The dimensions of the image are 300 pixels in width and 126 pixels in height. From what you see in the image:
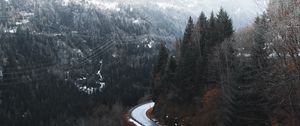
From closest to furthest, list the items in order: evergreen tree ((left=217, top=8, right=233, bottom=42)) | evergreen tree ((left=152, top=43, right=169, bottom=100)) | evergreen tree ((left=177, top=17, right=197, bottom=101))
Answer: evergreen tree ((left=217, top=8, right=233, bottom=42)), evergreen tree ((left=177, top=17, right=197, bottom=101)), evergreen tree ((left=152, top=43, right=169, bottom=100))

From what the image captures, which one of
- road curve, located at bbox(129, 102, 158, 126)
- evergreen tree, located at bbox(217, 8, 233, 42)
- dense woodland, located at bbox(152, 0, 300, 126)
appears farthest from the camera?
road curve, located at bbox(129, 102, 158, 126)

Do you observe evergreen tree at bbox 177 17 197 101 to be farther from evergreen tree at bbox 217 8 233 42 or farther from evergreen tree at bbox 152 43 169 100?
evergreen tree at bbox 152 43 169 100

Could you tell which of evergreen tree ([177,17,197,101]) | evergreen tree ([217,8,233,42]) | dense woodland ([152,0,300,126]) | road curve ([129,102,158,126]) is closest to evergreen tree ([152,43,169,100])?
dense woodland ([152,0,300,126])

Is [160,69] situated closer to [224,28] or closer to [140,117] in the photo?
[140,117]

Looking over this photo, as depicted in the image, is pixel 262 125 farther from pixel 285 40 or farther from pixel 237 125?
pixel 285 40

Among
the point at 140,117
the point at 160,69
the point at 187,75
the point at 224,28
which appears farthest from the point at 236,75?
the point at 160,69

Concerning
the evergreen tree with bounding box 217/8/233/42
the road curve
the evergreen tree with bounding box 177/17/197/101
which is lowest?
the road curve

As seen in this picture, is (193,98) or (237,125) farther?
(193,98)

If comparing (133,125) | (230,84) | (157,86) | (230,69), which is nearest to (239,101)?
(230,84)

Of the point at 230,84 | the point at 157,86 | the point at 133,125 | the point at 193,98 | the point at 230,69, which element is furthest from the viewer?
the point at 157,86
